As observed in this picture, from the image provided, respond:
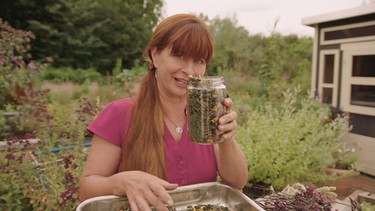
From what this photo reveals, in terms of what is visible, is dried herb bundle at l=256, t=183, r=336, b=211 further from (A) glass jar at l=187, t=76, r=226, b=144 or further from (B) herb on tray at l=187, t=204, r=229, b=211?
(A) glass jar at l=187, t=76, r=226, b=144

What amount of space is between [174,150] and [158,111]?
0.23 meters

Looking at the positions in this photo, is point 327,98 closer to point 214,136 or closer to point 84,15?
point 214,136

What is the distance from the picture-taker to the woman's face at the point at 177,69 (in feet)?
5.04

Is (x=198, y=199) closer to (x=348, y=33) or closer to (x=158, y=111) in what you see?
(x=158, y=111)

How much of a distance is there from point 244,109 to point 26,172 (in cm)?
441

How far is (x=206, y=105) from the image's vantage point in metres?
1.21

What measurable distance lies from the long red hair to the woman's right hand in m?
0.45

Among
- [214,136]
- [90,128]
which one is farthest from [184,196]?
[90,128]

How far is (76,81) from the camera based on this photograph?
595 inches

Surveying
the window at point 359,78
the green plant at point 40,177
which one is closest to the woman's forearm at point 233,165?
the green plant at point 40,177

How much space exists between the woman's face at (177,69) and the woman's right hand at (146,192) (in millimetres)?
582

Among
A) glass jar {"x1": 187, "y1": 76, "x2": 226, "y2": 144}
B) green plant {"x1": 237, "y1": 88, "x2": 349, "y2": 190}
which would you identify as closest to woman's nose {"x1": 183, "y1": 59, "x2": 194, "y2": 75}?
glass jar {"x1": 187, "y1": 76, "x2": 226, "y2": 144}

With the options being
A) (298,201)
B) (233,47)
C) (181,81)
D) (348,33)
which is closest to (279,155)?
(298,201)

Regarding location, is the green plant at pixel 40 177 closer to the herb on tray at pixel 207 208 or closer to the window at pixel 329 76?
the herb on tray at pixel 207 208
